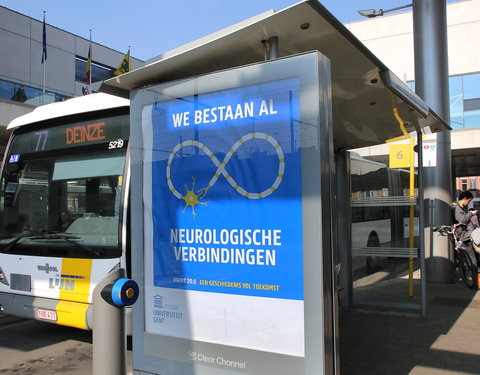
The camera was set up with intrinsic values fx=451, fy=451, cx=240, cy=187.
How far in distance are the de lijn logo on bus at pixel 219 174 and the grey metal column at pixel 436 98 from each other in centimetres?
707

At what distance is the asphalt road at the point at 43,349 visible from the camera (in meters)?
4.78

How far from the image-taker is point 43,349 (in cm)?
551

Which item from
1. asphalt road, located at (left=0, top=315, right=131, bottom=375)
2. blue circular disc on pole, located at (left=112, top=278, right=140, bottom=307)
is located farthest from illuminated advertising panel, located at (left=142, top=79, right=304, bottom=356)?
asphalt road, located at (left=0, top=315, right=131, bottom=375)

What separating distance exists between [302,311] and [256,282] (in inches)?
14.4

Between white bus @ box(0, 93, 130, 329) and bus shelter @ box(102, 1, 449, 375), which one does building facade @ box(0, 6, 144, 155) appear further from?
bus shelter @ box(102, 1, 449, 375)

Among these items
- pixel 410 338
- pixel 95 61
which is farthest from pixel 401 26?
pixel 95 61

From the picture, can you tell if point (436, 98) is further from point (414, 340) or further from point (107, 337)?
point (107, 337)

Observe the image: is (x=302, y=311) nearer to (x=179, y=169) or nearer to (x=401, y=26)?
(x=179, y=169)

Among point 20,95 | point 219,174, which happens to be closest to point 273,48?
point 219,174

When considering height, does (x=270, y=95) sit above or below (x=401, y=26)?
below

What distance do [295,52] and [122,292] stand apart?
7.06ft

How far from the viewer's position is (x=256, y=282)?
9.94ft

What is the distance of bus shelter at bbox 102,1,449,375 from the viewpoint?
284 cm

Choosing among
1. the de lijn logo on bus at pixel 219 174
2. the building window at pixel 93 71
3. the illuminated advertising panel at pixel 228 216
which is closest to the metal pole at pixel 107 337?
the illuminated advertising panel at pixel 228 216
